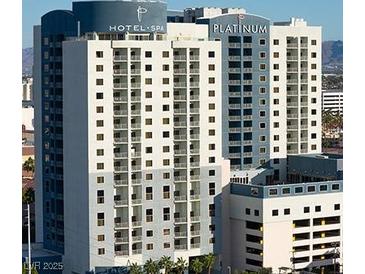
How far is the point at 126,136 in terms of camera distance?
25.5 feet

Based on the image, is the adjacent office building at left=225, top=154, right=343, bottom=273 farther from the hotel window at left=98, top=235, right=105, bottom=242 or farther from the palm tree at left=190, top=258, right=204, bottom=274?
the hotel window at left=98, top=235, right=105, bottom=242

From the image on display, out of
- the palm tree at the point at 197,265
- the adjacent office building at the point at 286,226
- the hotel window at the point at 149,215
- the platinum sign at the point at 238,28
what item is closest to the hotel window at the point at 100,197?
the hotel window at the point at 149,215

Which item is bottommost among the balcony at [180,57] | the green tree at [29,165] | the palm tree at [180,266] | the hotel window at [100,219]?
the palm tree at [180,266]

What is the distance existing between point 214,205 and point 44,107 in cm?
185

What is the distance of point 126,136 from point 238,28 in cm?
226

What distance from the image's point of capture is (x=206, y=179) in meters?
8.24

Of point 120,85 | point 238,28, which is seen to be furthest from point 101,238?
point 238,28

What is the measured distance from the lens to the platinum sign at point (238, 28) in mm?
9305

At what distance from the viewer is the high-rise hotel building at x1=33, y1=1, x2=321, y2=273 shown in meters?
7.69

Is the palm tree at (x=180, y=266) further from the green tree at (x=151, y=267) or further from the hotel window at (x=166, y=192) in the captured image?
the hotel window at (x=166, y=192)

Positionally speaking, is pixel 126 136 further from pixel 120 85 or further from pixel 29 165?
pixel 29 165

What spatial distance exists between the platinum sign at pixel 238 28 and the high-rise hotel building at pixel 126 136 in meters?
0.41
